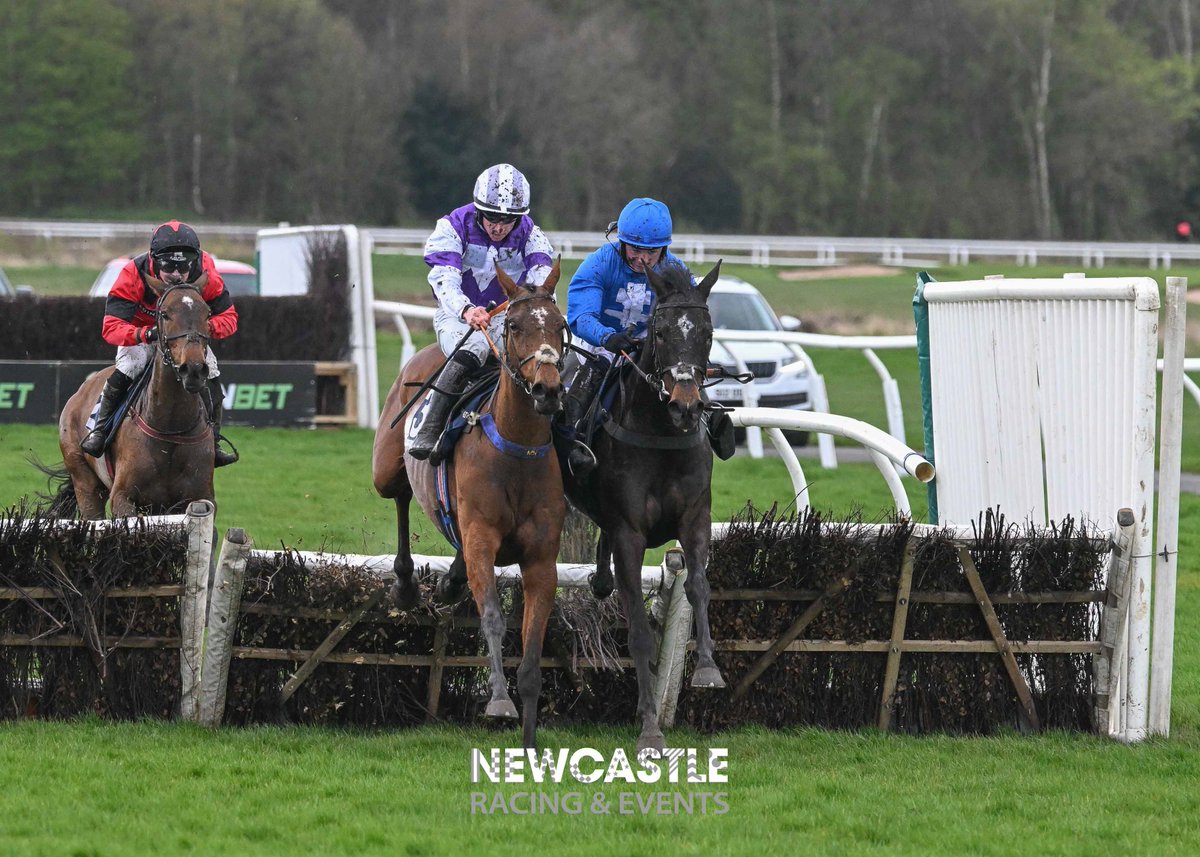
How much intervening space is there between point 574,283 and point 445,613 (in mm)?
1431

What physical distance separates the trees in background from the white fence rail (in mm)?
13731

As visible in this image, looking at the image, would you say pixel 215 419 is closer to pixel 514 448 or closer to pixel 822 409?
pixel 514 448

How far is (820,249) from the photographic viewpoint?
3872 centimetres

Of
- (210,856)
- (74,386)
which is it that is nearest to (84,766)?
(210,856)

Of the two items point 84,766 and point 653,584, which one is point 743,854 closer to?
point 653,584

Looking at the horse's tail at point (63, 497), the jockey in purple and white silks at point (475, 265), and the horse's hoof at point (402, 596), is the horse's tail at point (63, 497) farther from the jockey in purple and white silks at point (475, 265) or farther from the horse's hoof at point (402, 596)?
the horse's hoof at point (402, 596)

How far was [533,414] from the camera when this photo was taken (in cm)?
609

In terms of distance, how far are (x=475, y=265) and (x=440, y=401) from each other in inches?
28.0

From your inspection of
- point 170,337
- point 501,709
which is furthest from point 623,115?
point 501,709

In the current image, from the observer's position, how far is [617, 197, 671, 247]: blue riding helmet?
6500 millimetres

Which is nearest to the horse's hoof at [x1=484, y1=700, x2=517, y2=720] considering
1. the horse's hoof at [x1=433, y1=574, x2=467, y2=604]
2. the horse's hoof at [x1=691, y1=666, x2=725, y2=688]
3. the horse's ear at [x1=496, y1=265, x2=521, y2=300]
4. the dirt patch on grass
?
the horse's hoof at [x1=691, y1=666, x2=725, y2=688]

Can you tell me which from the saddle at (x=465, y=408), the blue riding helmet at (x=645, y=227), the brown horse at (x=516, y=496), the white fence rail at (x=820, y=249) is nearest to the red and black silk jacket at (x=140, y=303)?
the saddle at (x=465, y=408)

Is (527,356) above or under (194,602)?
above

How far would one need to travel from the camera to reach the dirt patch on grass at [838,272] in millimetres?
35562
